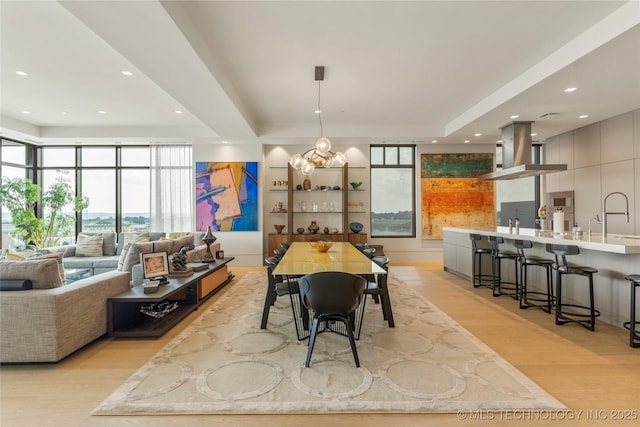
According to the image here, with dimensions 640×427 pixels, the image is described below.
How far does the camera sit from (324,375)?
2.34m

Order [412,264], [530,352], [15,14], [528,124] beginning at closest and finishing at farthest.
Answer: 1. [530,352]
2. [15,14]
3. [528,124]
4. [412,264]

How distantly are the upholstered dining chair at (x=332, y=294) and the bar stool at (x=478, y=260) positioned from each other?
138 inches

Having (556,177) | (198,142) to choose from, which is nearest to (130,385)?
(198,142)

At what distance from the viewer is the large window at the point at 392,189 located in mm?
7789

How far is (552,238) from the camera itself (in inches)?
145

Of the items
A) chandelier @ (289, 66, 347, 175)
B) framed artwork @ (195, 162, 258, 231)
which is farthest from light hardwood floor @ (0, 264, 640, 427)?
framed artwork @ (195, 162, 258, 231)

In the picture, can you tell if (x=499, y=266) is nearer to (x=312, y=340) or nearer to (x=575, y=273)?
(x=575, y=273)

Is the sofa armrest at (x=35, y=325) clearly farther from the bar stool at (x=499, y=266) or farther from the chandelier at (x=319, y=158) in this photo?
the bar stool at (x=499, y=266)

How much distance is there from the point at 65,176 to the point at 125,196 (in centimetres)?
148

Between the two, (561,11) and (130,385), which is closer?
(130,385)

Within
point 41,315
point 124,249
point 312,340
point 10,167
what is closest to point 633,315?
point 312,340

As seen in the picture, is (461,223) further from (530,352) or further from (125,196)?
(125,196)

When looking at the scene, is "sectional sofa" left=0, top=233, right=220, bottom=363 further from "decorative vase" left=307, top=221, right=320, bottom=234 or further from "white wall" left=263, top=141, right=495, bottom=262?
"white wall" left=263, top=141, right=495, bottom=262

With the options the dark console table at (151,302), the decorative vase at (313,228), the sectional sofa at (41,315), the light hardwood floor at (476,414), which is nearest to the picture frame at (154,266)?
the dark console table at (151,302)
